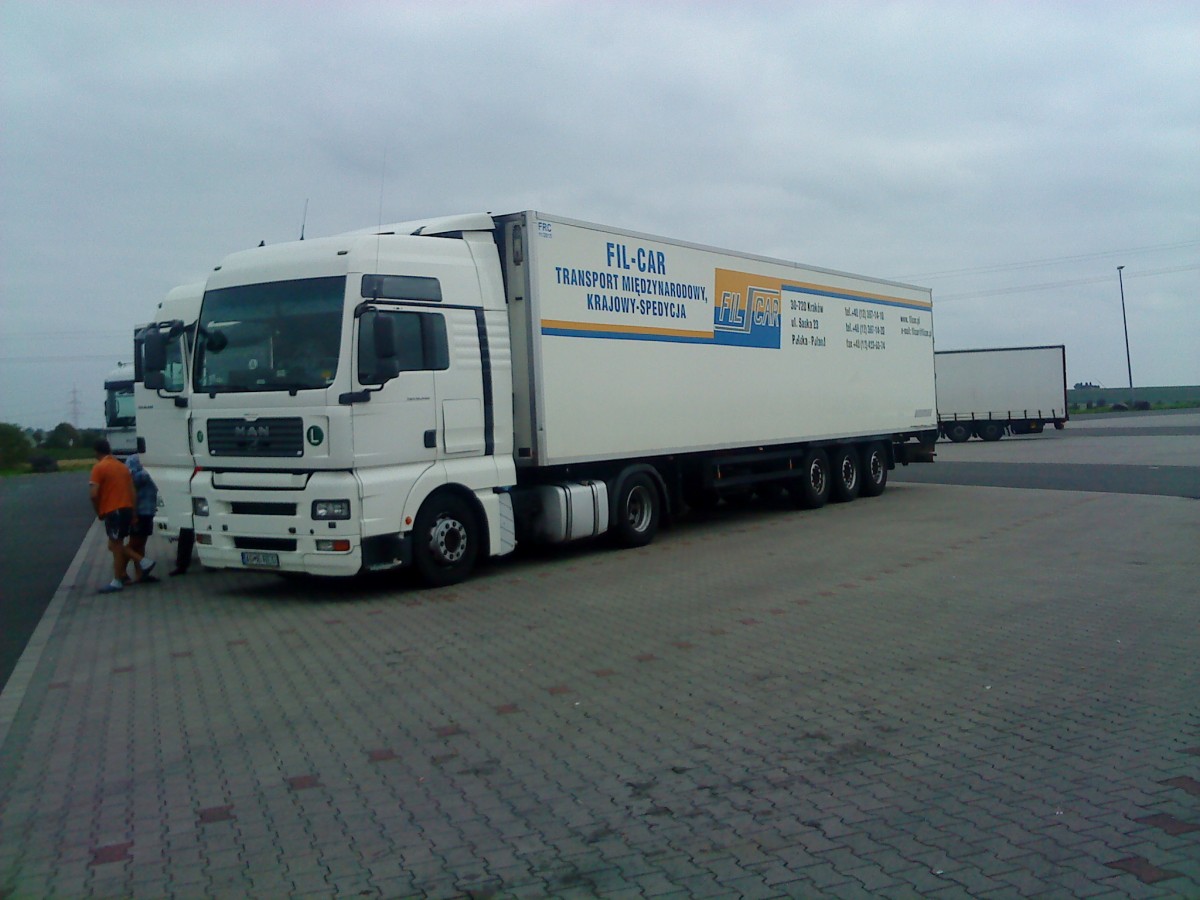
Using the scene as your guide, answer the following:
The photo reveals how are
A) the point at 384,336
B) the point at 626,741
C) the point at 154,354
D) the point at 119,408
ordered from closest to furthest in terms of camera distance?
1. the point at 626,741
2. the point at 384,336
3. the point at 154,354
4. the point at 119,408

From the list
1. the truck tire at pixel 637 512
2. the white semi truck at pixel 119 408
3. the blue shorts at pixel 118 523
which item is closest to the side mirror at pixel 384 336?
the blue shorts at pixel 118 523

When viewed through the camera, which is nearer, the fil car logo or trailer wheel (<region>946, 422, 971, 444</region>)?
the fil car logo

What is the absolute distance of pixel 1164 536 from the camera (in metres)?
13.8

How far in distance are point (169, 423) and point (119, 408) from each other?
13335 millimetres

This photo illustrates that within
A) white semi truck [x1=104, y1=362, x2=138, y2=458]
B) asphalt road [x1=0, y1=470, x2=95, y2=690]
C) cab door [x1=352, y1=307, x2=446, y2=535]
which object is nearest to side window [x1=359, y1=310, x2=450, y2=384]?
cab door [x1=352, y1=307, x2=446, y2=535]

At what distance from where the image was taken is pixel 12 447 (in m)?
51.1

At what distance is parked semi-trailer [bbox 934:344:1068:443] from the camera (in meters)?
44.2

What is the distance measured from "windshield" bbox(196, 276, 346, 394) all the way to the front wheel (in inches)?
486

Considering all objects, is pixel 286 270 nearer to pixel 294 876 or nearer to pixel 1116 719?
pixel 294 876

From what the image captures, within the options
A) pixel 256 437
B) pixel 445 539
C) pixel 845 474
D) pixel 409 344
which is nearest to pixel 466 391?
pixel 409 344

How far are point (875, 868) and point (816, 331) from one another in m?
13.9

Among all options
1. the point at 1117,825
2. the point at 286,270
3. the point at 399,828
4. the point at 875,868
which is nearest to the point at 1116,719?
the point at 1117,825

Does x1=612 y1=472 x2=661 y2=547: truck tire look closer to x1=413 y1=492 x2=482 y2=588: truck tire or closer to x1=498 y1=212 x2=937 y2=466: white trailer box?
x1=498 y1=212 x2=937 y2=466: white trailer box

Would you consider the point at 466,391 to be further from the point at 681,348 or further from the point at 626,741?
the point at 626,741
